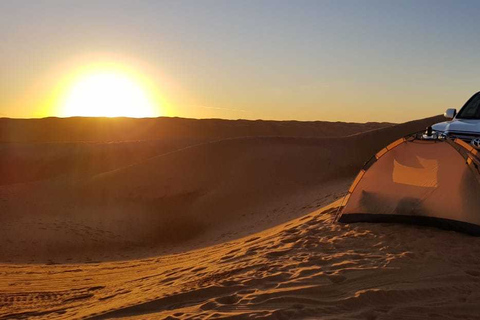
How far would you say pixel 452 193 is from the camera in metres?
9.23

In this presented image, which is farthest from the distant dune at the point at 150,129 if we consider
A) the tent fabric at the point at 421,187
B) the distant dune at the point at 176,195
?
the tent fabric at the point at 421,187

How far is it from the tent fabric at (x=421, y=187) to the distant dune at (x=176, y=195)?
4566mm

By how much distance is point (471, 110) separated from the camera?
10.6 meters

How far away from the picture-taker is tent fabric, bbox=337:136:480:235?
355 inches

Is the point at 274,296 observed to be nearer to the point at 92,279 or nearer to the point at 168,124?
the point at 92,279

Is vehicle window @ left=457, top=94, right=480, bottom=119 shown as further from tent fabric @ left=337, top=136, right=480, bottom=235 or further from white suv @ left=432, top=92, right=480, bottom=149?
tent fabric @ left=337, top=136, right=480, bottom=235

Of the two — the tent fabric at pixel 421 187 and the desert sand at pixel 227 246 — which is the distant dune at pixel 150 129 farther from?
the tent fabric at pixel 421 187

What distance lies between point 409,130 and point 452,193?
1632cm

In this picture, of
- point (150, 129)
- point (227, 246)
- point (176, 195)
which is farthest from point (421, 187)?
point (150, 129)

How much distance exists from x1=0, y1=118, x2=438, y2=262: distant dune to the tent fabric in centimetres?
457

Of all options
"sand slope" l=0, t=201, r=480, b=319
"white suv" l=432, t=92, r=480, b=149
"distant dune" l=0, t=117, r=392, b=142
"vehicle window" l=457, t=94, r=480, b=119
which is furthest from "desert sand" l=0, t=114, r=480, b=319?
"distant dune" l=0, t=117, r=392, b=142

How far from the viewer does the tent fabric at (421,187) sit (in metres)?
9.01

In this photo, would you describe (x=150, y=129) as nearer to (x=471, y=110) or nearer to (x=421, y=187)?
(x=471, y=110)

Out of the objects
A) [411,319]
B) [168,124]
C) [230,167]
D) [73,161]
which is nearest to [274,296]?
[411,319]
